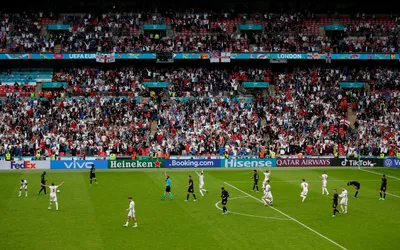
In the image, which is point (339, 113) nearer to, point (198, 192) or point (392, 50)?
point (392, 50)

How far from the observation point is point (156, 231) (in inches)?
982

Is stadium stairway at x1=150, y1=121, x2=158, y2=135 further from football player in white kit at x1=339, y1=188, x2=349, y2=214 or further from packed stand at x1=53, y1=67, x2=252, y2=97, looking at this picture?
football player in white kit at x1=339, y1=188, x2=349, y2=214

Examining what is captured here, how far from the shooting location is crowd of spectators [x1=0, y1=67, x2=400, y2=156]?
5450cm

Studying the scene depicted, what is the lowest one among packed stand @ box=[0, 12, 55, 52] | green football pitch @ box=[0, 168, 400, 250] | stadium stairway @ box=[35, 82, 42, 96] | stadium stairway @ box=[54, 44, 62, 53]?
green football pitch @ box=[0, 168, 400, 250]

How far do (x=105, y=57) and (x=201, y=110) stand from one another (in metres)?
13.4

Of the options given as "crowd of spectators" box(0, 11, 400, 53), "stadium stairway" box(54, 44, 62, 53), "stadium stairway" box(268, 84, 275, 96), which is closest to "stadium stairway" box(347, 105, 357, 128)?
"crowd of spectators" box(0, 11, 400, 53)

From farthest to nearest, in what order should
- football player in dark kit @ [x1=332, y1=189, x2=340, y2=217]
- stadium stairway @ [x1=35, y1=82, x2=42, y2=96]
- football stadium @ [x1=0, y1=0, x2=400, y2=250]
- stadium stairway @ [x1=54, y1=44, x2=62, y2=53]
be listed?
stadium stairway @ [x1=54, y1=44, x2=62, y2=53] < stadium stairway @ [x1=35, y1=82, x2=42, y2=96] < football stadium @ [x1=0, y1=0, x2=400, y2=250] < football player in dark kit @ [x1=332, y1=189, x2=340, y2=217]

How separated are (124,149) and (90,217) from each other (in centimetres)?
2570

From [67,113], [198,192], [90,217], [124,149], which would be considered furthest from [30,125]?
[90,217]

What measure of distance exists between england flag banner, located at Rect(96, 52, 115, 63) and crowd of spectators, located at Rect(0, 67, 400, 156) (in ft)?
8.34

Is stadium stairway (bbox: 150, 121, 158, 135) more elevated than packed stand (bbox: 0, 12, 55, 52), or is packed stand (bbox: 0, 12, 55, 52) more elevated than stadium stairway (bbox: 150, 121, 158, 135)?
packed stand (bbox: 0, 12, 55, 52)

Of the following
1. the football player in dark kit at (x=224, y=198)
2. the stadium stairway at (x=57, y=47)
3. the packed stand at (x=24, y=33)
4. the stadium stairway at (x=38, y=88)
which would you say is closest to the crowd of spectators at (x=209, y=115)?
the stadium stairway at (x=38, y=88)

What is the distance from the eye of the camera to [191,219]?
91.4ft

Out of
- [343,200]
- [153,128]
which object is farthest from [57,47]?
[343,200]
